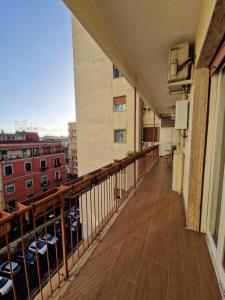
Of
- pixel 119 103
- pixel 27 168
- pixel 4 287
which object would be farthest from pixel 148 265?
pixel 27 168

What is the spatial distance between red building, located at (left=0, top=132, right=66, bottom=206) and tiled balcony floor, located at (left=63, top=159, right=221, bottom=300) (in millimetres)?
14017

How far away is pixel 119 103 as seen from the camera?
8.91 meters

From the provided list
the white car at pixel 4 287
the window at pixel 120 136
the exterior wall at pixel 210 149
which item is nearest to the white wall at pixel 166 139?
the window at pixel 120 136

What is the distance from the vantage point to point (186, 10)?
4.49ft

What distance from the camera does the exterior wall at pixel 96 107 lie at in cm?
890

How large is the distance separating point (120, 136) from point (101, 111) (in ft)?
7.22

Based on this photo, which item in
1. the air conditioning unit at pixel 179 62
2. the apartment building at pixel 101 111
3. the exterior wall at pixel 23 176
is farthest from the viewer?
the exterior wall at pixel 23 176

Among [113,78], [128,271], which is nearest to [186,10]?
[128,271]

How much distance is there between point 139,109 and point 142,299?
862 cm

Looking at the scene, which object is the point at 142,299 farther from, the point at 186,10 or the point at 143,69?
the point at 143,69

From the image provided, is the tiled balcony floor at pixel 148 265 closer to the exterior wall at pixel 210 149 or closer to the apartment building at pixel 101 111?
the exterior wall at pixel 210 149

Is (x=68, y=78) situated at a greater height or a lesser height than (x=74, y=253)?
greater

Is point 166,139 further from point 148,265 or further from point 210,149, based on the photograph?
point 148,265

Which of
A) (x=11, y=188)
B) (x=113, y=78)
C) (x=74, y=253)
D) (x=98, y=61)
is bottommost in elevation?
(x=11, y=188)
